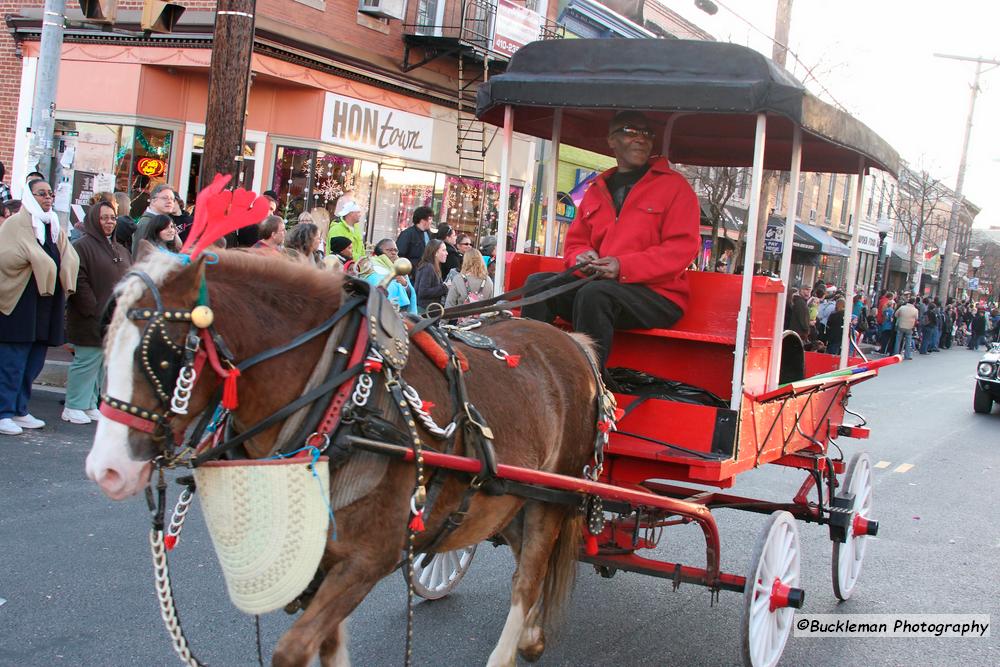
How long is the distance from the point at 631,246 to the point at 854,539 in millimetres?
2492

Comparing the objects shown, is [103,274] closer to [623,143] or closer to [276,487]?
[623,143]

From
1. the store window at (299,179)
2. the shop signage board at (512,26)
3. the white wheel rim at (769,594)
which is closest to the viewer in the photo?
the white wheel rim at (769,594)

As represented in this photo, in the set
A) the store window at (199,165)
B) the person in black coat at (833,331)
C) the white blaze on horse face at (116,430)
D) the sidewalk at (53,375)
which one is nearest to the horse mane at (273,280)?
the white blaze on horse face at (116,430)

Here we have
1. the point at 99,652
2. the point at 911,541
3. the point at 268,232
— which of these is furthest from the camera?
the point at 268,232

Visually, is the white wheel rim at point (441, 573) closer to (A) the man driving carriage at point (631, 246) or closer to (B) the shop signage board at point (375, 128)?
(A) the man driving carriage at point (631, 246)

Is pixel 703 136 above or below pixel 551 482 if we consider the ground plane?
above

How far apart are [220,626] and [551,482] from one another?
194 cm

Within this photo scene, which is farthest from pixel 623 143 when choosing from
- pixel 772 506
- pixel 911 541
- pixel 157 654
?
pixel 911 541

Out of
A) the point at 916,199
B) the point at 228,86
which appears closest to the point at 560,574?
the point at 228,86

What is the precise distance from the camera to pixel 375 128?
703 inches

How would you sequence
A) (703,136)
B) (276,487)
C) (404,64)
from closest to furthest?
(276,487)
(703,136)
(404,64)

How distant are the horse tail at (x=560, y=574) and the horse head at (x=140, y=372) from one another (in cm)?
212

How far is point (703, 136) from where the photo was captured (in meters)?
6.29

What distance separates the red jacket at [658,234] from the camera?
4777 millimetres
